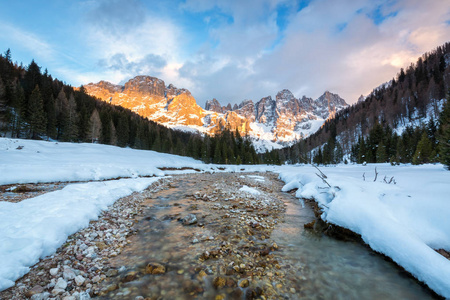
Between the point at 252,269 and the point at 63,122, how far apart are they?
7051 centimetres

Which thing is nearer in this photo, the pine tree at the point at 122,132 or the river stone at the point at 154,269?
the river stone at the point at 154,269

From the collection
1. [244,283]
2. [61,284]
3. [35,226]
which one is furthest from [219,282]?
[35,226]

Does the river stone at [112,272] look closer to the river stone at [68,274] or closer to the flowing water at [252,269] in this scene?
the flowing water at [252,269]

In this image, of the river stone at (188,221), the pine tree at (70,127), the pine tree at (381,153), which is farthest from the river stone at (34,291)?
the pine tree at (381,153)

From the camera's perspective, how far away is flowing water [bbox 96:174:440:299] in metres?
4.18

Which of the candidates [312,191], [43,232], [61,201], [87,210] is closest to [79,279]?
[43,232]

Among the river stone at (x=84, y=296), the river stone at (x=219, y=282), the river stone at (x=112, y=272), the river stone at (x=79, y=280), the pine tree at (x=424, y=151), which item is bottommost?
the river stone at (x=112, y=272)

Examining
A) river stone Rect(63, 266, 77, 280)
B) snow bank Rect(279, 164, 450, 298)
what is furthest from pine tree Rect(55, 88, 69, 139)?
snow bank Rect(279, 164, 450, 298)

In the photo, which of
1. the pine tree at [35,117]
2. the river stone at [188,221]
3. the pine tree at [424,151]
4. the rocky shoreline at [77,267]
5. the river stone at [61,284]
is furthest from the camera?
the pine tree at [35,117]

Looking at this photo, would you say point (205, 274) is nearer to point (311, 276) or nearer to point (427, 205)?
point (311, 276)

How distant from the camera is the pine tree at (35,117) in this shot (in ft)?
145

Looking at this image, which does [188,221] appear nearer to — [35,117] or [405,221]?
[405,221]

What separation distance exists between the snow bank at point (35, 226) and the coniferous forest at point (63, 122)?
2214 inches

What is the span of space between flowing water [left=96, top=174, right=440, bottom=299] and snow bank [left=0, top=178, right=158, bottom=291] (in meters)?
1.80
